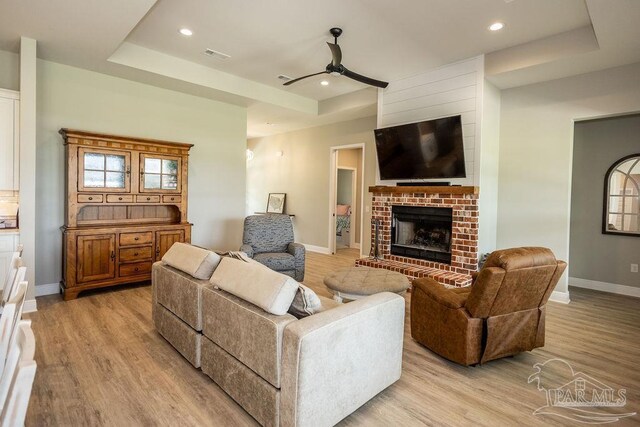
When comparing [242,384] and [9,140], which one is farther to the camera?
[9,140]

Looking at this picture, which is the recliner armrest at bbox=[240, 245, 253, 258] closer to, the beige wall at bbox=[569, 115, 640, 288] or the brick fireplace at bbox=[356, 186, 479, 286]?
the brick fireplace at bbox=[356, 186, 479, 286]

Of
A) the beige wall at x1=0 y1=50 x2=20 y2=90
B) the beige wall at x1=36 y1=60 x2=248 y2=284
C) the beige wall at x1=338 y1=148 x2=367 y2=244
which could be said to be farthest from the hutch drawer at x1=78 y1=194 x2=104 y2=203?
the beige wall at x1=338 y1=148 x2=367 y2=244

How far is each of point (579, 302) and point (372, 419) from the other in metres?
3.70

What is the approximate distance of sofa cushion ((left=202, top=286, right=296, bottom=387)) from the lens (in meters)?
1.75

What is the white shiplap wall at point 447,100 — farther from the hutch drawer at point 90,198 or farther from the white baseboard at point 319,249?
the hutch drawer at point 90,198

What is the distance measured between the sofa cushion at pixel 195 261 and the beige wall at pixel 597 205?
5109mm

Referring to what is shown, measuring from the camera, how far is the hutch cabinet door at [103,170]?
4141mm

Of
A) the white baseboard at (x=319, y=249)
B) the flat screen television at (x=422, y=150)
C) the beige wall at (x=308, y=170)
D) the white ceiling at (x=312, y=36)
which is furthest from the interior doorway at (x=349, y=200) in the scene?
the white ceiling at (x=312, y=36)

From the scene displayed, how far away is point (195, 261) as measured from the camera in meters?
2.57

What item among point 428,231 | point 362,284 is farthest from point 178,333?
point 428,231

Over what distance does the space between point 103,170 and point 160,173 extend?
68 centimetres

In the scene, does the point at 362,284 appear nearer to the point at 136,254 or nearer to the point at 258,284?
the point at 258,284

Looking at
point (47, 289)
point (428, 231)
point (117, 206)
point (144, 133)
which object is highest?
point (144, 133)

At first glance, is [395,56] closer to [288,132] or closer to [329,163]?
[329,163]
